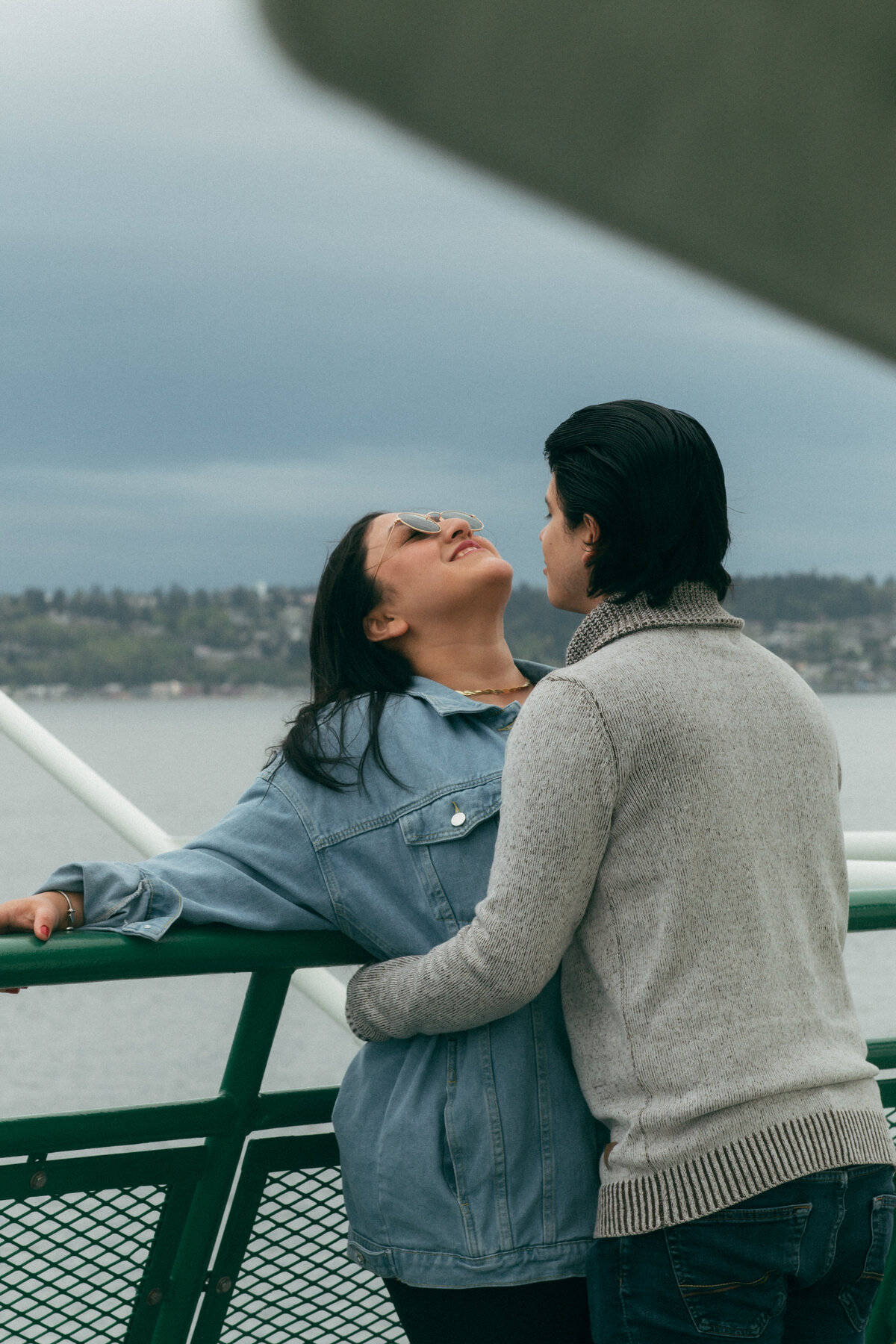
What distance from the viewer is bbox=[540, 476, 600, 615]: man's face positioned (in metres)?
1.41

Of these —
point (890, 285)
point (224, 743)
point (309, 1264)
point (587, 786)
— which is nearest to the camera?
point (587, 786)

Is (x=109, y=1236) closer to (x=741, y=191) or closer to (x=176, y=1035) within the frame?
(x=741, y=191)

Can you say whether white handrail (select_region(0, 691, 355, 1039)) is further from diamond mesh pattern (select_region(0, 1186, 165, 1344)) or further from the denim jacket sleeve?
the denim jacket sleeve

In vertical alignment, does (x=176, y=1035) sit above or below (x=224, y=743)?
above

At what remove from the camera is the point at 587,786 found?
1245mm

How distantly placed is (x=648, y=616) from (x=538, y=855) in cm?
28

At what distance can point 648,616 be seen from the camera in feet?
4.46

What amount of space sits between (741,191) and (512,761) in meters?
10.9

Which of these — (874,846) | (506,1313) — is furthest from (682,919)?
(874,846)

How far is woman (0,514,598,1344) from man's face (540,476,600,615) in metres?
0.25

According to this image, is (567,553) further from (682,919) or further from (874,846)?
(874,846)

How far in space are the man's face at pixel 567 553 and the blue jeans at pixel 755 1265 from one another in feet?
2.05

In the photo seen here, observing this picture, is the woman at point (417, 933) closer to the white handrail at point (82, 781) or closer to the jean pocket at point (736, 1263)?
the jean pocket at point (736, 1263)

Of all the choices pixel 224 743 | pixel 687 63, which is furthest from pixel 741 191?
pixel 224 743
